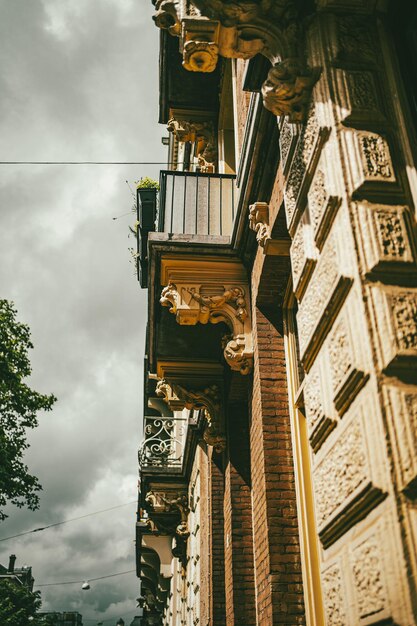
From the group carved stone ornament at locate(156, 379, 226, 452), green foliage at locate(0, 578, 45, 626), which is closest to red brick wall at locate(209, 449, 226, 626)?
carved stone ornament at locate(156, 379, 226, 452)

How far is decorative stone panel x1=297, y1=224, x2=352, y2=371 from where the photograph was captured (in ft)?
9.24

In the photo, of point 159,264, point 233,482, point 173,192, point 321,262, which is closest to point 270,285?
point 159,264

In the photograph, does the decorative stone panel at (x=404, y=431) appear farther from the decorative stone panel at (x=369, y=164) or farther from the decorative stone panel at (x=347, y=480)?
the decorative stone panel at (x=369, y=164)

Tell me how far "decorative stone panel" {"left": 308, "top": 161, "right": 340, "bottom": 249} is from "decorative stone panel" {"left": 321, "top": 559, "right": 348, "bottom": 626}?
1497mm

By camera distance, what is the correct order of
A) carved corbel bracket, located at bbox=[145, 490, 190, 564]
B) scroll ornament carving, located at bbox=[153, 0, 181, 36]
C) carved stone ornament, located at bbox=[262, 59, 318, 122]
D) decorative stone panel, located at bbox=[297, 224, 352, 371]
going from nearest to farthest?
decorative stone panel, located at bbox=[297, 224, 352, 371] < carved stone ornament, located at bbox=[262, 59, 318, 122] < scroll ornament carving, located at bbox=[153, 0, 181, 36] < carved corbel bracket, located at bbox=[145, 490, 190, 564]

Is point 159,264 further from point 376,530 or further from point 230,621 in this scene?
point 376,530

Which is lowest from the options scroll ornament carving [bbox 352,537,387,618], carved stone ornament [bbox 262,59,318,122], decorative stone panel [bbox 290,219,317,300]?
scroll ornament carving [bbox 352,537,387,618]

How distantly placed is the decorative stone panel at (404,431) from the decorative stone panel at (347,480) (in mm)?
85

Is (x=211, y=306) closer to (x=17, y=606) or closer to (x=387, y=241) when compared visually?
(x=387, y=241)

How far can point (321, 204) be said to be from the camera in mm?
3162

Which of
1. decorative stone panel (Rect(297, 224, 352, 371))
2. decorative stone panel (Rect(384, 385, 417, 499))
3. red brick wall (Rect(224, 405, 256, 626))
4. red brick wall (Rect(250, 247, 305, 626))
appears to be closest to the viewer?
decorative stone panel (Rect(384, 385, 417, 499))

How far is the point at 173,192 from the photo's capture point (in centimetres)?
761

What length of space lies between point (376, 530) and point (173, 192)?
5.81 meters

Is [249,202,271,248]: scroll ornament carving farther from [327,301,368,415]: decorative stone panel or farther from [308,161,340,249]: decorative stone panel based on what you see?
→ [327,301,368,415]: decorative stone panel
